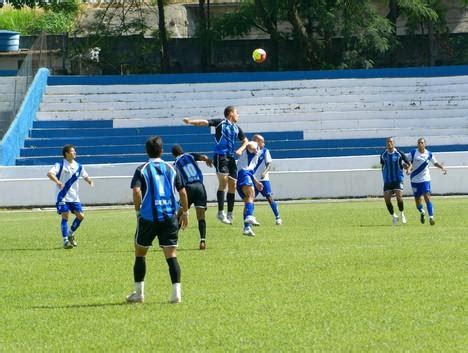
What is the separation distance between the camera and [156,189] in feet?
39.3

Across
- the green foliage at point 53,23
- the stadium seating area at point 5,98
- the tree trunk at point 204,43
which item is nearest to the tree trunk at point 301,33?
the tree trunk at point 204,43

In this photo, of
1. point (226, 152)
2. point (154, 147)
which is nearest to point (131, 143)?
point (226, 152)

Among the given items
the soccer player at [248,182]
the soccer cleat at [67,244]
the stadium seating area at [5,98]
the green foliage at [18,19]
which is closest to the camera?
the soccer cleat at [67,244]

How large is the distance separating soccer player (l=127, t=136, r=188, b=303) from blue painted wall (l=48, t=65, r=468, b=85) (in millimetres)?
32505

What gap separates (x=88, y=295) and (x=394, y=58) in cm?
3780

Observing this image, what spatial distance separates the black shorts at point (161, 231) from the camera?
11.9 m

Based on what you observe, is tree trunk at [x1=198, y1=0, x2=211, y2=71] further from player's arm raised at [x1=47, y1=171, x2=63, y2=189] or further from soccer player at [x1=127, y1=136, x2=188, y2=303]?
soccer player at [x1=127, y1=136, x2=188, y2=303]

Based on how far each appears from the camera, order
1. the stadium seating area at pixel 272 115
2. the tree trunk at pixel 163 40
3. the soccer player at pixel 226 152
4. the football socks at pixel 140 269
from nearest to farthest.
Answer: the football socks at pixel 140 269 < the soccer player at pixel 226 152 < the stadium seating area at pixel 272 115 < the tree trunk at pixel 163 40

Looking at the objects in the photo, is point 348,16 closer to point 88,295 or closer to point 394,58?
point 394,58

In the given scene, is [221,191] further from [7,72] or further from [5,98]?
[7,72]

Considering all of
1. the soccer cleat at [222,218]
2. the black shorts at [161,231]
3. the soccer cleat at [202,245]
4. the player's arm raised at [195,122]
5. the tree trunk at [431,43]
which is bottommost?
the soccer cleat at [222,218]

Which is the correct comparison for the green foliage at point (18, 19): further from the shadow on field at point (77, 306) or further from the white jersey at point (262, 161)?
the shadow on field at point (77, 306)

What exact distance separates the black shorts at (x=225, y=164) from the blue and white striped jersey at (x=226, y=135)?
10 centimetres

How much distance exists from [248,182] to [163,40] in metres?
27.0
